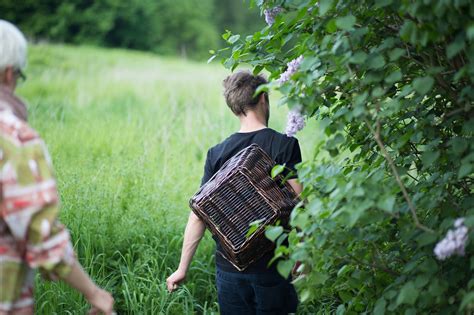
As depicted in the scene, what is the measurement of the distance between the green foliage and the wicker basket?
28 cm

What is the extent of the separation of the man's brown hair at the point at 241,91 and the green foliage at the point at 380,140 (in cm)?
15

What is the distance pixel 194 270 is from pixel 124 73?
11.9 meters

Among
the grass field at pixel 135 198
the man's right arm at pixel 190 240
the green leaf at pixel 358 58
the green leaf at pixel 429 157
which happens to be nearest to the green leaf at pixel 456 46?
the green leaf at pixel 358 58

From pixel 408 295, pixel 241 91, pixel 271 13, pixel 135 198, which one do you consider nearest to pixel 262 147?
pixel 241 91

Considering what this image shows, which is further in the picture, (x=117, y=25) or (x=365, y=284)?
(x=117, y=25)

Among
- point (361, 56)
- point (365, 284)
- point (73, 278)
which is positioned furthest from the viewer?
point (365, 284)

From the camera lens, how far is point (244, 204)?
311 cm

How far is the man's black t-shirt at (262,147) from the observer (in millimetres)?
3229

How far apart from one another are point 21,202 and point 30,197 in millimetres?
31

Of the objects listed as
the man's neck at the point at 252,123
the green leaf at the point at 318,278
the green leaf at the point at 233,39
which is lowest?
the green leaf at the point at 318,278

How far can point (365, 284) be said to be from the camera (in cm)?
304

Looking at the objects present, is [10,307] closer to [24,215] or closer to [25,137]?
[24,215]

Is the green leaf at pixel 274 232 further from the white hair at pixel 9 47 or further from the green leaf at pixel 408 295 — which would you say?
the white hair at pixel 9 47

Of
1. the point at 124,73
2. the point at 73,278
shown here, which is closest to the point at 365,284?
the point at 73,278
